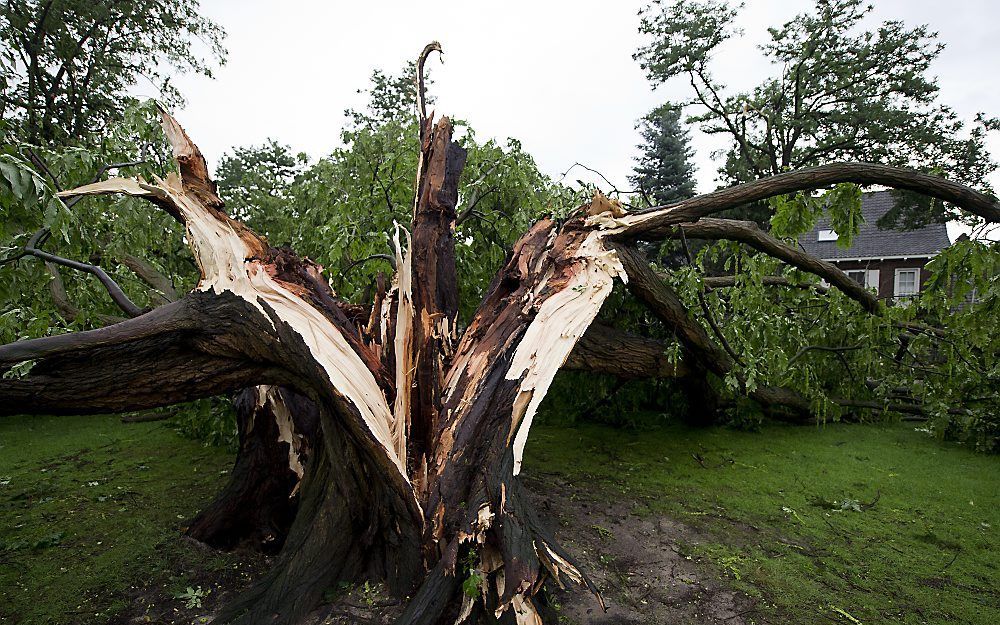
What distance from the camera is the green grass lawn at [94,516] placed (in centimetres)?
229

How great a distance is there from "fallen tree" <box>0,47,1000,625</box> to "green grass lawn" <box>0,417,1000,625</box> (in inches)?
22.3

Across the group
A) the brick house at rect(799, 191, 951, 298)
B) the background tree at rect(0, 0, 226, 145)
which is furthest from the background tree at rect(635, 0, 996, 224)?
the background tree at rect(0, 0, 226, 145)

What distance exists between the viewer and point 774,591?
2.29m

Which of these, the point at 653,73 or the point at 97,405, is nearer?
the point at 97,405

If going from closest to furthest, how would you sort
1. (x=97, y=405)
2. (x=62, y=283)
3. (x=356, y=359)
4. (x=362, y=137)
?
(x=97, y=405) → (x=356, y=359) → (x=62, y=283) → (x=362, y=137)

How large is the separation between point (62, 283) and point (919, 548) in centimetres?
A: 617

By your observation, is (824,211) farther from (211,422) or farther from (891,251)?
(891,251)

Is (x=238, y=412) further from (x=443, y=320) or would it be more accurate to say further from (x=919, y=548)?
(x=919, y=548)

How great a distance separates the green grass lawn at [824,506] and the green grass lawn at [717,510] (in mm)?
10

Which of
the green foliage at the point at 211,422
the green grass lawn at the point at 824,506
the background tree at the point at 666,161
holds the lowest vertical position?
the green grass lawn at the point at 824,506

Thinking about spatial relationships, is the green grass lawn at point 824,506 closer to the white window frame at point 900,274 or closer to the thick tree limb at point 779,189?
the thick tree limb at point 779,189

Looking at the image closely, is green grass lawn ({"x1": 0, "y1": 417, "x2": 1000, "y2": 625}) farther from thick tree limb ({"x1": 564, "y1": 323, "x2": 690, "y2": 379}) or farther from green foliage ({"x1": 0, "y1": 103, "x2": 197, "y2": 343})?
green foliage ({"x1": 0, "y1": 103, "x2": 197, "y2": 343})

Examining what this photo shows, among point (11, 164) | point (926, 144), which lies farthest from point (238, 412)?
point (926, 144)

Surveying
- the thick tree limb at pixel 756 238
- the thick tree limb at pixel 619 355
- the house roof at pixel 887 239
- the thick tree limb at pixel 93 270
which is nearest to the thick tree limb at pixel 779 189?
the thick tree limb at pixel 756 238
